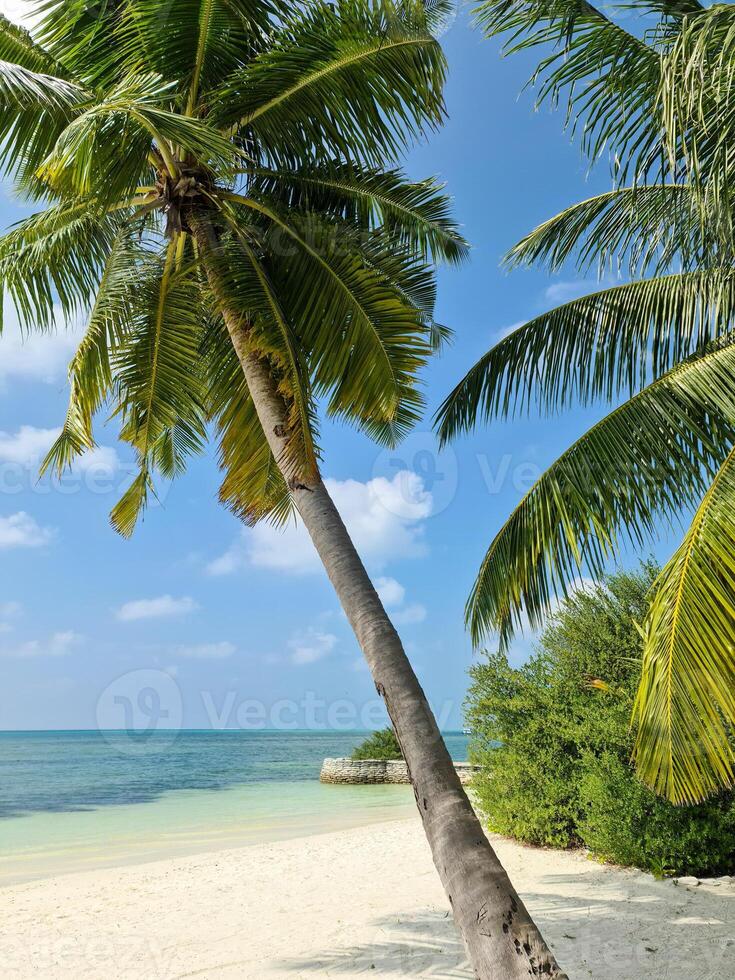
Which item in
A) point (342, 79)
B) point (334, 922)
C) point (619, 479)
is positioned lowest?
point (334, 922)

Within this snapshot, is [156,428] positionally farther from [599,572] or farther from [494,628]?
[599,572]

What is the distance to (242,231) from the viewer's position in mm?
6574

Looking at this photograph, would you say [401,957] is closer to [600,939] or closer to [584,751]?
[600,939]

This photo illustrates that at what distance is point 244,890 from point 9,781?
25088mm

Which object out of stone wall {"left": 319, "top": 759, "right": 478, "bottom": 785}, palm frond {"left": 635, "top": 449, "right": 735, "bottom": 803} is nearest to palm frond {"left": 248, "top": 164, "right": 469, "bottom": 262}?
palm frond {"left": 635, "top": 449, "right": 735, "bottom": 803}

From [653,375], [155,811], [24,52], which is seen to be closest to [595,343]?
[653,375]

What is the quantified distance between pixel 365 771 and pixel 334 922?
17.4 m

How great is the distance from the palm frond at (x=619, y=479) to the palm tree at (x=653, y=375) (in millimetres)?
11

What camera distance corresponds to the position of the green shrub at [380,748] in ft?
79.3

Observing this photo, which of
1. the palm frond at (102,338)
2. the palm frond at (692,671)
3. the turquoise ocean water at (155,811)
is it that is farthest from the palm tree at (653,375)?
the turquoise ocean water at (155,811)

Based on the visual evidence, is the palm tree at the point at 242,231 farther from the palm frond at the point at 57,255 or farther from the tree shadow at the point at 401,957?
the tree shadow at the point at 401,957

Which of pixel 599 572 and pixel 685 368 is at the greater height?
pixel 685 368

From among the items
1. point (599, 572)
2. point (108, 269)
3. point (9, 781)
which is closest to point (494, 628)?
point (599, 572)

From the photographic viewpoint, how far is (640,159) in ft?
17.2
